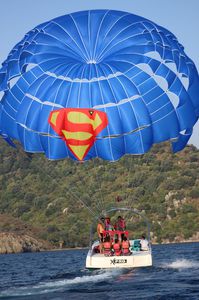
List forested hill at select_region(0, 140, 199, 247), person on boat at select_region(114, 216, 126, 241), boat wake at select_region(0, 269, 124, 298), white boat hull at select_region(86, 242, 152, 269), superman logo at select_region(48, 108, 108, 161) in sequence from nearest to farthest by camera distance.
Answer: boat wake at select_region(0, 269, 124, 298), superman logo at select_region(48, 108, 108, 161), white boat hull at select_region(86, 242, 152, 269), person on boat at select_region(114, 216, 126, 241), forested hill at select_region(0, 140, 199, 247)

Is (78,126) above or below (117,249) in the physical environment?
above

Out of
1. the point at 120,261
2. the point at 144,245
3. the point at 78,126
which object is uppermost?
the point at 78,126

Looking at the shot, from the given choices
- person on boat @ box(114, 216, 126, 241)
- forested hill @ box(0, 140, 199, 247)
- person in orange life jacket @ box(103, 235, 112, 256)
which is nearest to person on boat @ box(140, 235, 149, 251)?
person on boat @ box(114, 216, 126, 241)

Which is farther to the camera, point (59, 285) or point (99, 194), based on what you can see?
point (99, 194)

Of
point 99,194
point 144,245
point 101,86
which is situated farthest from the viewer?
point 99,194

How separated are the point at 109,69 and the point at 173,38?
3.79 m

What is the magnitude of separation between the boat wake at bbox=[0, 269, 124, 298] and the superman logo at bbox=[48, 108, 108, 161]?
620 cm

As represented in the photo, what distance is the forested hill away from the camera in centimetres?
10640

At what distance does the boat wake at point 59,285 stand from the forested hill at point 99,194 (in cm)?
5735

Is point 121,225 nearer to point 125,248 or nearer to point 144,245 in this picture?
point 125,248

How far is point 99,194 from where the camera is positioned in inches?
4296

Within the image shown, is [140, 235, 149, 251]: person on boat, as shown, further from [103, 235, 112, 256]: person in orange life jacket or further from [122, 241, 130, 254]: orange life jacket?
[103, 235, 112, 256]: person in orange life jacket

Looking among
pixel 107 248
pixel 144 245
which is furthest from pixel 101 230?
pixel 144 245

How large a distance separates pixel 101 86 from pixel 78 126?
2248 mm
